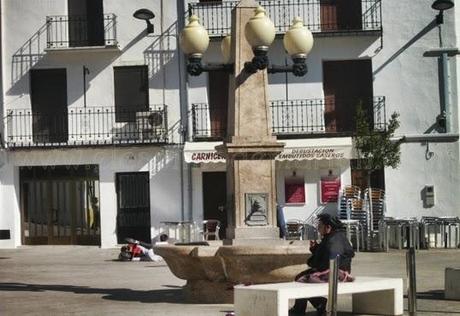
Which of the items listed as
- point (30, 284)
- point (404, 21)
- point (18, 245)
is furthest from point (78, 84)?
point (30, 284)

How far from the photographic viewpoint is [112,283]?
17.6 m

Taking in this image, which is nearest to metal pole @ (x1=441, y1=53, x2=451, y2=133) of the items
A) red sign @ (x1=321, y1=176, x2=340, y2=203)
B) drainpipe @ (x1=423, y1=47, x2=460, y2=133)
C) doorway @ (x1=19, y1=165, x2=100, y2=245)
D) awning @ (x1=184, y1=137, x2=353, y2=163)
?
drainpipe @ (x1=423, y1=47, x2=460, y2=133)

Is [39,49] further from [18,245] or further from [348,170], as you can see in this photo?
[348,170]

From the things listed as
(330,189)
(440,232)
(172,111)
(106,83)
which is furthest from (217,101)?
(440,232)

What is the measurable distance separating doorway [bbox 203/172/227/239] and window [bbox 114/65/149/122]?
2.95 meters

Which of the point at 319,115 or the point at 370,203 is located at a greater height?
the point at 319,115

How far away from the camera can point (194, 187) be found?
2870 cm

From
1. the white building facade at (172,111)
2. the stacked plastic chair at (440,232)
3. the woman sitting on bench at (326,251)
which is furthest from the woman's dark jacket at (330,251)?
the white building facade at (172,111)

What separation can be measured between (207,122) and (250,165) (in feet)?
48.1

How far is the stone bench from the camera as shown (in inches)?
537

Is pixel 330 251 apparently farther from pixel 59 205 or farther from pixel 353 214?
pixel 59 205

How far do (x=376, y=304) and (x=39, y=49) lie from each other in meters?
19.4

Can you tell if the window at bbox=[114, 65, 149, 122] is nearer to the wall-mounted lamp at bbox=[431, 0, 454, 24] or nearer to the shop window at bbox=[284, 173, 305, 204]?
the shop window at bbox=[284, 173, 305, 204]

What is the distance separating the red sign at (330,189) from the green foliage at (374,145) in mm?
1509
